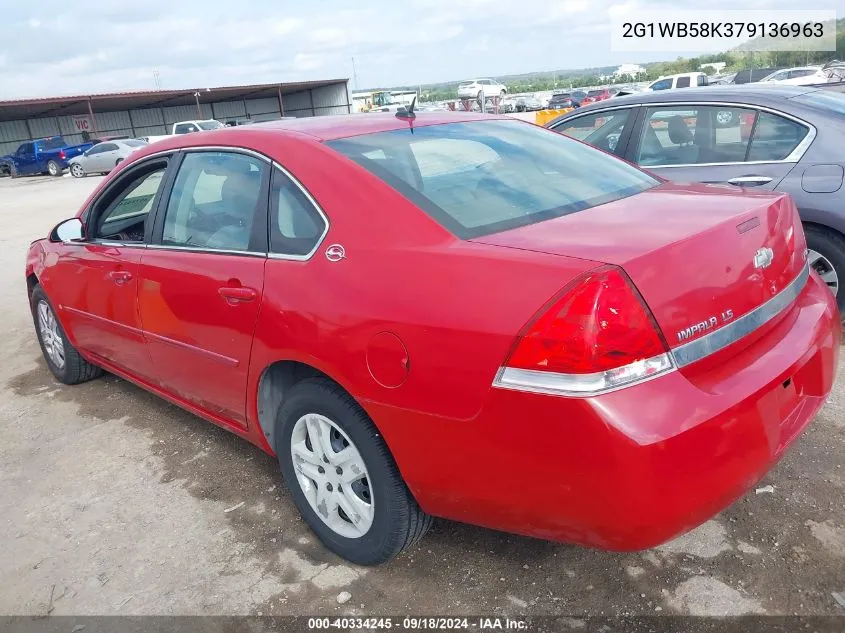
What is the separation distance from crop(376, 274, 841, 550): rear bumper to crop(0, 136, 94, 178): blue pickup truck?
3202 cm

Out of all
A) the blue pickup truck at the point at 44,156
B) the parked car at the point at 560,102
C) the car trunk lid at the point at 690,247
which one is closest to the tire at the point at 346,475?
the car trunk lid at the point at 690,247

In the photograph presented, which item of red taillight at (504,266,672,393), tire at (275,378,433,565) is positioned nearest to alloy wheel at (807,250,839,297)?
red taillight at (504,266,672,393)

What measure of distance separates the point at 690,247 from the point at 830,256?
272cm

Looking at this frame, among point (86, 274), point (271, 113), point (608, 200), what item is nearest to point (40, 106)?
point (271, 113)

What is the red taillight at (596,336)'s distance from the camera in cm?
175

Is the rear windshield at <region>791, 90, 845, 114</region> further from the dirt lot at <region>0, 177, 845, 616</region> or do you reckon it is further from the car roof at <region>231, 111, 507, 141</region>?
the car roof at <region>231, 111, 507, 141</region>

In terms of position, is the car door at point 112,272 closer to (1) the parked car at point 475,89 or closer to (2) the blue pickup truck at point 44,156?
(2) the blue pickup truck at point 44,156

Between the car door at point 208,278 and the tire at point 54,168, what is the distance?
30.7 metres

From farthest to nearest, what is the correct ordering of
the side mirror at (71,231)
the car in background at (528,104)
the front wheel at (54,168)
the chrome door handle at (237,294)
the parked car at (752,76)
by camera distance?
the car in background at (528,104), the parked car at (752,76), the front wheel at (54,168), the side mirror at (71,231), the chrome door handle at (237,294)

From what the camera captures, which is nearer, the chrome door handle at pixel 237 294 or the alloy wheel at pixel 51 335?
the chrome door handle at pixel 237 294

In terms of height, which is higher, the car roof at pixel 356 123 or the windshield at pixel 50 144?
the car roof at pixel 356 123

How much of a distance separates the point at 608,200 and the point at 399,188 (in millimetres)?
778

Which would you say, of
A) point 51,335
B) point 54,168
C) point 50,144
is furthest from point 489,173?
point 50,144

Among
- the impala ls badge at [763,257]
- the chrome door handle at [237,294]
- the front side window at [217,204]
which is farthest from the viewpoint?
the front side window at [217,204]
